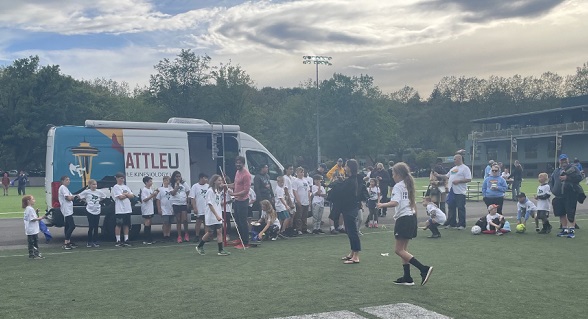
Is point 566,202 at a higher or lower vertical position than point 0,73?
lower

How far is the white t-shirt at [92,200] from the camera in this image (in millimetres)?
12820

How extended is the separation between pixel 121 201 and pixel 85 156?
1.60 m

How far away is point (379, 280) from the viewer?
27.6 feet

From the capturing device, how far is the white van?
13414mm

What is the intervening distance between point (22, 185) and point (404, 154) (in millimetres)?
66610

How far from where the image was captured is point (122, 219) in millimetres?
13234

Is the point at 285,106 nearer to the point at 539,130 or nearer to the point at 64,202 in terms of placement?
the point at 539,130

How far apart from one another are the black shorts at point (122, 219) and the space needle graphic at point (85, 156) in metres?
1.18

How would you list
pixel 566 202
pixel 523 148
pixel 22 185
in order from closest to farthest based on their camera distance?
pixel 566 202 < pixel 22 185 < pixel 523 148

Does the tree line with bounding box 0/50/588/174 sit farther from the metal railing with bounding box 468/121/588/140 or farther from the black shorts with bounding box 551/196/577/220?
the black shorts with bounding box 551/196/577/220

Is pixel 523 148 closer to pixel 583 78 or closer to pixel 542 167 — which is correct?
pixel 542 167

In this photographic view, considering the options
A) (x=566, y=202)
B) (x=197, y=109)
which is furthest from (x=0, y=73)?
(x=566, y=202)

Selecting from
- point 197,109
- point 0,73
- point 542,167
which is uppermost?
point 0,73

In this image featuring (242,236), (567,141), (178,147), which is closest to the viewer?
(242,236)
